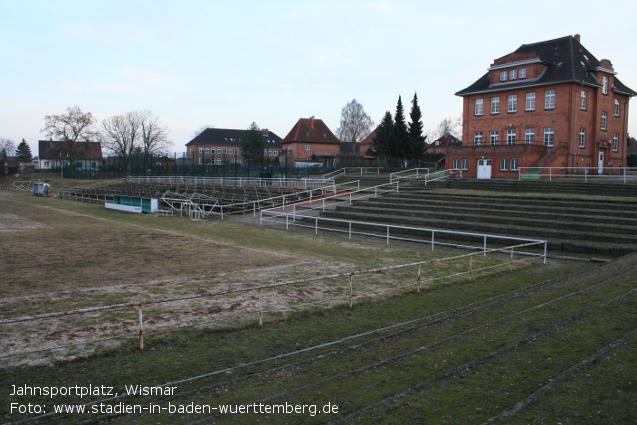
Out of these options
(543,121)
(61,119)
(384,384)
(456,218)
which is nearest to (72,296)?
(384,384)

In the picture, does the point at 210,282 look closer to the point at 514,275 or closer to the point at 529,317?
the point at 529,317

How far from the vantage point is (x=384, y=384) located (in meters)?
6.09

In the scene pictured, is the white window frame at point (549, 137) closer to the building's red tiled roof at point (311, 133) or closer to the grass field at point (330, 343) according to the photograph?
the grass field at point (330, 343)

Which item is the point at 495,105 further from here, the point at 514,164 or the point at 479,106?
the point at 514,164

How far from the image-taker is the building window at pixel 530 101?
135ft

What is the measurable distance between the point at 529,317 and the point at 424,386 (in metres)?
3.87

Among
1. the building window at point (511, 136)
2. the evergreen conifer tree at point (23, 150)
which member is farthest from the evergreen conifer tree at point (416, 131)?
the evergreen conifer tree at point (23, 150)

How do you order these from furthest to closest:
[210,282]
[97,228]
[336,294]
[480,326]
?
[97,228], [210,282], [336,294], [480,326]

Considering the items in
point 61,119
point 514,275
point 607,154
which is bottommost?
point 514,275

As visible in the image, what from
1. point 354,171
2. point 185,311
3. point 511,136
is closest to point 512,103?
point 511,136

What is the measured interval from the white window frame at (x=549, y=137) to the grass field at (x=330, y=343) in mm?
28200

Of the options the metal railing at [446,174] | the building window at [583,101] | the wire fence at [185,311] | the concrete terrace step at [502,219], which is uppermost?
the building window at [583,101]

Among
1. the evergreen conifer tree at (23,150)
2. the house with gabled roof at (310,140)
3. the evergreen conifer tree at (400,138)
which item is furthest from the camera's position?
the evergreen conifer tree at (23,150)

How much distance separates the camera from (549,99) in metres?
40.2
